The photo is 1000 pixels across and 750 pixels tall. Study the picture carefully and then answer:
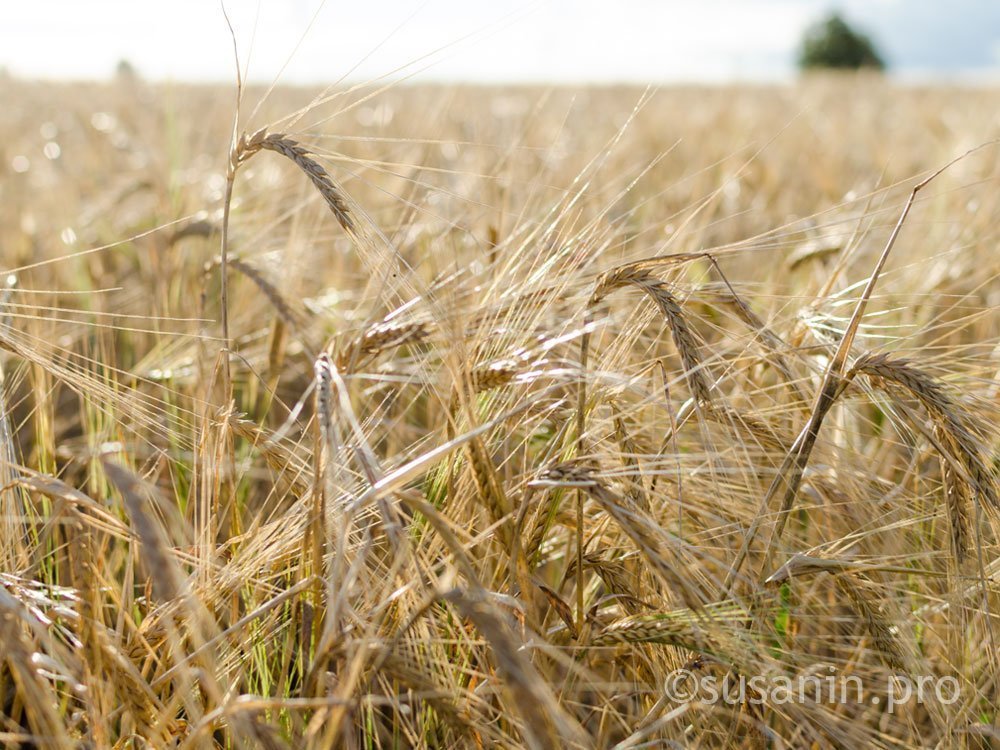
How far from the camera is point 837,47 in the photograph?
4431 centimetres

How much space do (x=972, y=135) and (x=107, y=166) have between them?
3609 mm

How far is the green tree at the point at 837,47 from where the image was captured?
4419 cm

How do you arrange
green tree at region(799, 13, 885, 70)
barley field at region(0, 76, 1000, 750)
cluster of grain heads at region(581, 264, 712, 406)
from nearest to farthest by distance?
barley field at region(0, 76, 1000, 750), cluster of grain heads at region(581, 264, 712, 406), green tree at region(799, 13, 885, 70)

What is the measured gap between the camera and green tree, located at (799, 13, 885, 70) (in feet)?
145

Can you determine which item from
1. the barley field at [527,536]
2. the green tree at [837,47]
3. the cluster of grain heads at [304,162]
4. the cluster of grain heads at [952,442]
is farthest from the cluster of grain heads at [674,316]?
the green tree at [837,47]

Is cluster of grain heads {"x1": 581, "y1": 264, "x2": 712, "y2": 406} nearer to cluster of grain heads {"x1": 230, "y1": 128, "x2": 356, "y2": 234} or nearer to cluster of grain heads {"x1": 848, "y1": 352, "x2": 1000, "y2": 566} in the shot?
cluster of grain heads {"x1": 848, "y1": 352, "x2": 1000, "y2": 566}

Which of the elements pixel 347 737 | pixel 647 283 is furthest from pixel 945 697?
pixel 347 737

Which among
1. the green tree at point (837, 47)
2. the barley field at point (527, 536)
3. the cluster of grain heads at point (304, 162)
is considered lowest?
the barley field at point (527, 536)

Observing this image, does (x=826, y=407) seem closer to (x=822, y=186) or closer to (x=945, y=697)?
(x=945, y=697)

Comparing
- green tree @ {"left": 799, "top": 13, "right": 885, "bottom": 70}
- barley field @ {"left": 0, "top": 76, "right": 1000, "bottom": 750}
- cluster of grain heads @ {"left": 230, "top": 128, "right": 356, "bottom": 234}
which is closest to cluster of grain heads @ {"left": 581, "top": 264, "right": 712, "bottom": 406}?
barley field @ {"left": 0, "top": 76, "right": 1000, "bottom": 750}

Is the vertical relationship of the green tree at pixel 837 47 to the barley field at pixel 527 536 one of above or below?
above

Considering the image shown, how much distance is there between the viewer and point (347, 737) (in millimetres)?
744

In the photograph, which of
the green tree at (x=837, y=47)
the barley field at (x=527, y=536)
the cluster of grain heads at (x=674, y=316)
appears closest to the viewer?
the barley field at (x=527, y=536)

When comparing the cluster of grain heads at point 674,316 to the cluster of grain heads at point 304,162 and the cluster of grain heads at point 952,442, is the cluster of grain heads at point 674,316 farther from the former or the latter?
the cluster of grain heads at point 304,162
